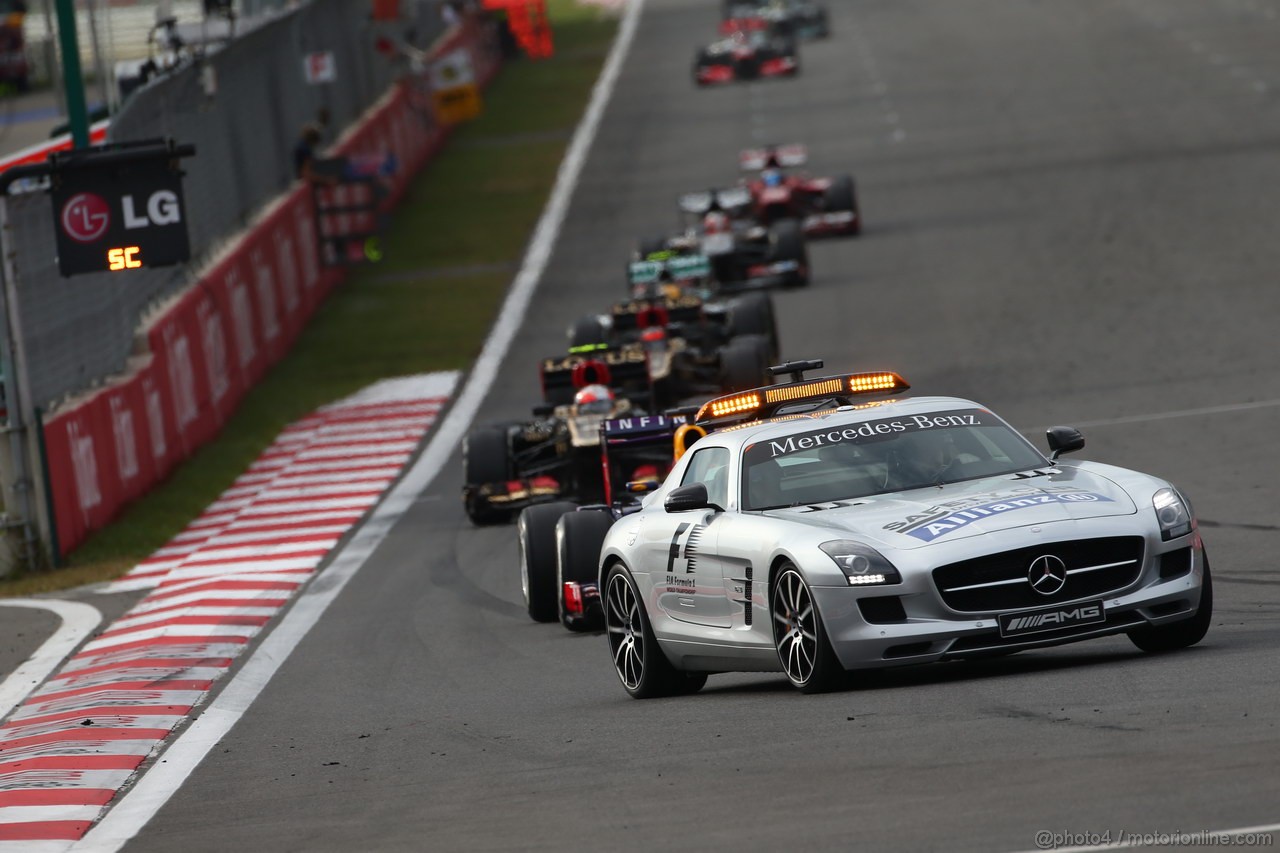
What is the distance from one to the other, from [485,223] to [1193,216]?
43.0 ft

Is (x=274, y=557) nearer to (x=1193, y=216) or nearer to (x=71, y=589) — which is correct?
(x=71, y=589)

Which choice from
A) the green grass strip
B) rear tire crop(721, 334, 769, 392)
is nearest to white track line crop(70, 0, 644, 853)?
the green grass strip

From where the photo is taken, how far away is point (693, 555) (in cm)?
1003

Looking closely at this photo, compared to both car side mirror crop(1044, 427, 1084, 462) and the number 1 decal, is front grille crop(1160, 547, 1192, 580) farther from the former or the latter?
the number 1 decal

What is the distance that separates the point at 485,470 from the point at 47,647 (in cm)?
453

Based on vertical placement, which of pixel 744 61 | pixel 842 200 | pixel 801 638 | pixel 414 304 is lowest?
pixel 414 304

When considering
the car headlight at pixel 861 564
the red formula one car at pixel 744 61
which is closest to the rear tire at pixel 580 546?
the car headlight at pixel 861 564

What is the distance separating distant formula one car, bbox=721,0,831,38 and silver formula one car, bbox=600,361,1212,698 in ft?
182

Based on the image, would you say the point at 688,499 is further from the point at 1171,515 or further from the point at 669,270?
the point at 669,270

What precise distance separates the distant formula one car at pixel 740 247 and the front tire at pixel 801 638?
18273mm

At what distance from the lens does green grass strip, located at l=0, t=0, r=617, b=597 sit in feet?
64.8

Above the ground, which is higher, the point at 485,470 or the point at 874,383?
the point at 874,383

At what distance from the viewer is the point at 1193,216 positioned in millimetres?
31266

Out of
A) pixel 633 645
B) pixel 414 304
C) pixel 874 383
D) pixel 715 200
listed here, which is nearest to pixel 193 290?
pixel 715 200
